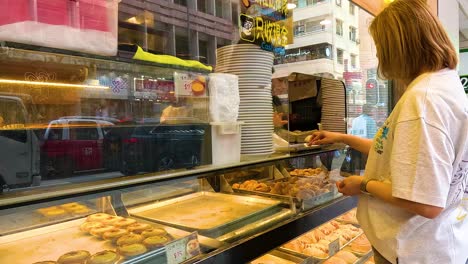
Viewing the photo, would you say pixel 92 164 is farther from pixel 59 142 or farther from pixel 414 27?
pixel 414 27

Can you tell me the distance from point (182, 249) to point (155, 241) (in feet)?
0.39

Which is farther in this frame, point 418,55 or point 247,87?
point 247,87

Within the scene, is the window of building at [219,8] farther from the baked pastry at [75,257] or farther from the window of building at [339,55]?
the baked pastry at [75,257]

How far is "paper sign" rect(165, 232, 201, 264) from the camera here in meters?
1.05

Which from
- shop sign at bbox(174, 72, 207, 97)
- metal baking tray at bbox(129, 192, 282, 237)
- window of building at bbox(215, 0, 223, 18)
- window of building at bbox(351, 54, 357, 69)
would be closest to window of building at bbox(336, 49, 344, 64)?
Result: window of building at bbox(351, 54, 357, 69)

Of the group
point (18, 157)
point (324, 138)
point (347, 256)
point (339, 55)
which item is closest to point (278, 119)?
point (324, 138)

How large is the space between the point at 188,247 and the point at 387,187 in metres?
0.71

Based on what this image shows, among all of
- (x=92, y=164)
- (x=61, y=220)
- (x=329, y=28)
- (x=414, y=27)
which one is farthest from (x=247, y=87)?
(x=329, y=28)

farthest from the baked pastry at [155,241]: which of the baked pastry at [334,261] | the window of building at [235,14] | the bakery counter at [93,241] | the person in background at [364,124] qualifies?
the person in background at [364,124]

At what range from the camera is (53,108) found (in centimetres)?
110

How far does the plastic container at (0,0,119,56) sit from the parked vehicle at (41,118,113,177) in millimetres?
229

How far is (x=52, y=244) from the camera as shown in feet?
3.82

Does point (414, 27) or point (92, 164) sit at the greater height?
point (414, 27)

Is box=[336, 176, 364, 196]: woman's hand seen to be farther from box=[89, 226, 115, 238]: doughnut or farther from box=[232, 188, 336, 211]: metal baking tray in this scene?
box=[89, 226, 115, 238]: doughnut
